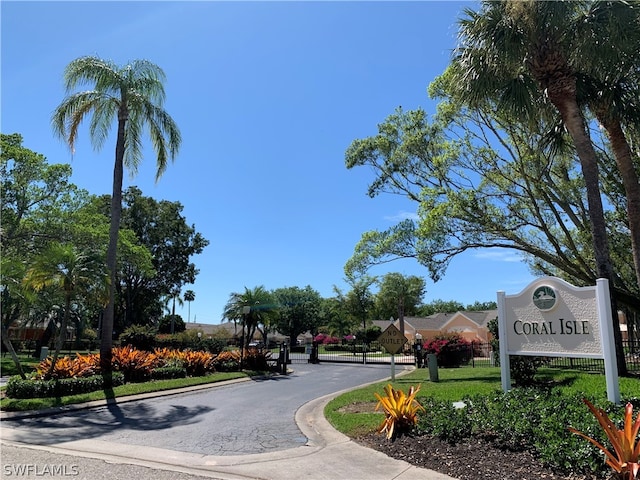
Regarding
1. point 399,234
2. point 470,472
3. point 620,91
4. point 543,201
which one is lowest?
point 470,472

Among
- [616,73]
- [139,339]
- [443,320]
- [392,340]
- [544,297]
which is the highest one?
[616,73]

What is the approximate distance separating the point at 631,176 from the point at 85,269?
16.3 m

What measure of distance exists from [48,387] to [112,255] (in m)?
5.57

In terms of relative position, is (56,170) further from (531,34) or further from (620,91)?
(620,91)

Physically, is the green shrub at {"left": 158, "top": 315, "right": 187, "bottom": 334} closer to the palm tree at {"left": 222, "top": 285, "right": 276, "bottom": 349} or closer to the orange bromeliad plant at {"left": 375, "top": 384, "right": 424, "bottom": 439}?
the palm tree at {"left": 222, "top": 285, "right": 276, "bottom": 349}

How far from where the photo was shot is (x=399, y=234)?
65.6 feet

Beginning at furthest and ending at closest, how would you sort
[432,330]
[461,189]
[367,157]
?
[432,330]
[367,157]
[461,189]

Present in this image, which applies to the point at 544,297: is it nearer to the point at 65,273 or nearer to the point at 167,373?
the point at 65,273

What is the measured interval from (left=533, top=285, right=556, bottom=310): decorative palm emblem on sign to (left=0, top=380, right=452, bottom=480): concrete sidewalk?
408 centimetres

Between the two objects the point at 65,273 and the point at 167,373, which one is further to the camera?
the point at 167,373

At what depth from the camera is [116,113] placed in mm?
18766

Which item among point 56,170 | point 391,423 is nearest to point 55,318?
point 56,170

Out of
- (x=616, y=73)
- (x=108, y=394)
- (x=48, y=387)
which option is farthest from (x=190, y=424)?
(x=616, y=73)

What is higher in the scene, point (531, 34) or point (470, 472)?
point (531, 34)
